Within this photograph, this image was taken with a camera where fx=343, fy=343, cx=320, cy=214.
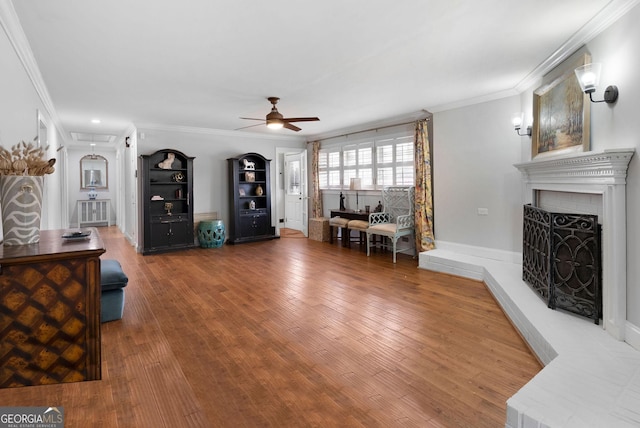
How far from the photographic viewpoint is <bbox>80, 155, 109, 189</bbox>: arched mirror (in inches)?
416

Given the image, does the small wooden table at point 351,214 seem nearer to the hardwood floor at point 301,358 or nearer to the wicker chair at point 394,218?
the wicker chair at point 394,218

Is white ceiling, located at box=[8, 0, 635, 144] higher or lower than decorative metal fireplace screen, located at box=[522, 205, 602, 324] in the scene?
higher

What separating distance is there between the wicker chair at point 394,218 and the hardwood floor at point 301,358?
1256 millimetres

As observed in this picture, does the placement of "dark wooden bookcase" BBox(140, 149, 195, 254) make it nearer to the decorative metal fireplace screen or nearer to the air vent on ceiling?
the air vent on ceiling

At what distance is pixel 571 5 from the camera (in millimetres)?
2539

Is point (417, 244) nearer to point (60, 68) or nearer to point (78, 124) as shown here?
point (60, 68)

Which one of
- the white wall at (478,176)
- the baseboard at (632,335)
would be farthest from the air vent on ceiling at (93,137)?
the baseboard at (632,335)

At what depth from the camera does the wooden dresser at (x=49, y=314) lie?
5.54 ft

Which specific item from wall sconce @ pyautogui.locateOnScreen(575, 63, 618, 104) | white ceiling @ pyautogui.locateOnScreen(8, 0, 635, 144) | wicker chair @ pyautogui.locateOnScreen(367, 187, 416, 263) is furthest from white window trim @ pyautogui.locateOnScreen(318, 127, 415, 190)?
wall sconce @ pyautogui.locateOnScreen(575, 63, 618, 104)

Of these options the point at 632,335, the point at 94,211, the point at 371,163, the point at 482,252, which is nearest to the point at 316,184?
the point at 371,163

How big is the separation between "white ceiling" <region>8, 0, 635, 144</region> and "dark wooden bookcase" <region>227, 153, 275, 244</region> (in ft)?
8.29

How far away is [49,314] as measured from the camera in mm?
1776

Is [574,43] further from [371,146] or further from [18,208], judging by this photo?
[18,208]

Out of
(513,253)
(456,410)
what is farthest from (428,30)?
(513,253)
